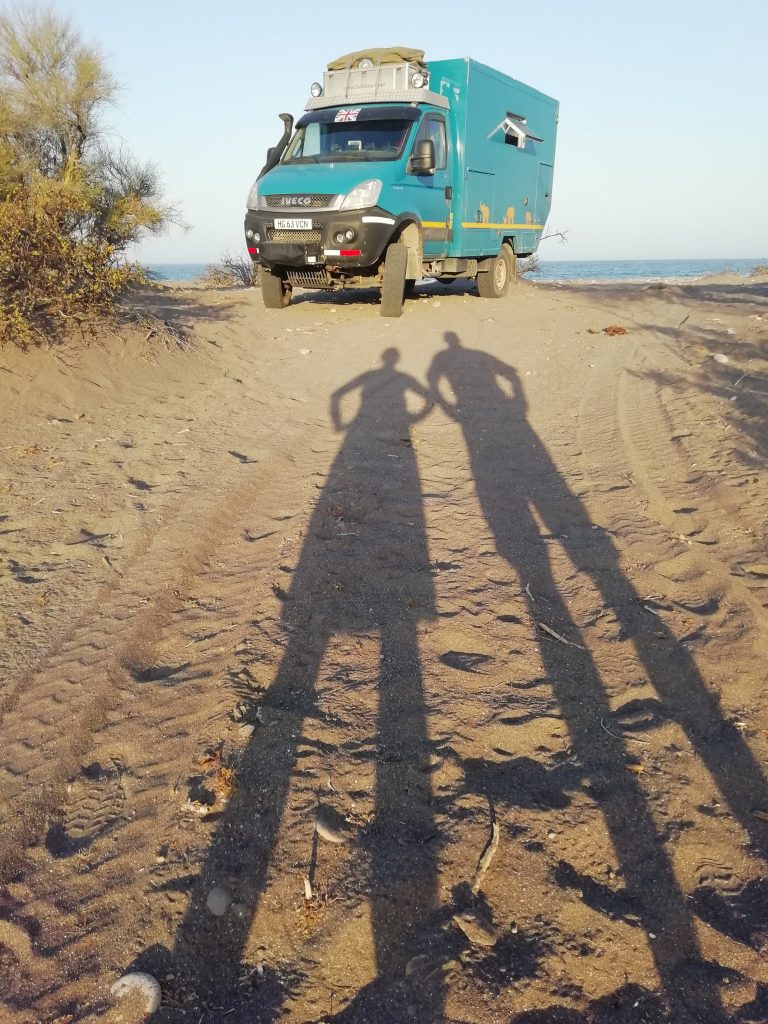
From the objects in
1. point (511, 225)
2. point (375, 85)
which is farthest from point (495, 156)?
point (375, 85)

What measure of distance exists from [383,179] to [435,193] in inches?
64.6

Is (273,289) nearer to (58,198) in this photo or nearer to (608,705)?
(58,198)

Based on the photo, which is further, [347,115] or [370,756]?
[347,115]

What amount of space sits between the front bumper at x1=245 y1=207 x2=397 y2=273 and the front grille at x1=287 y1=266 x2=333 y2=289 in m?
0.29

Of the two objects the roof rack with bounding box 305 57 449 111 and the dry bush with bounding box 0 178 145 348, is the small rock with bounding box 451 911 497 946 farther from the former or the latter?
the roof rack with bounding box 305 57 449 111

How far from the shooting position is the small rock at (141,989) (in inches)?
70.9

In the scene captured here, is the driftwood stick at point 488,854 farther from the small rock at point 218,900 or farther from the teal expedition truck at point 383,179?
the teal expedition truck at point 383,179

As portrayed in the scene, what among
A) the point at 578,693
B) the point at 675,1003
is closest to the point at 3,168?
the point at 578,693

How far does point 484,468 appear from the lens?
5.65 metres

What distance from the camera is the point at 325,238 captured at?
9.95 metres

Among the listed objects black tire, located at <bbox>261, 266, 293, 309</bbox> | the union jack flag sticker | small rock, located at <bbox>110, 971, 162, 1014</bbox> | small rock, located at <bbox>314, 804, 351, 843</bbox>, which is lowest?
small rock, located at <bbox>110, 971, 162, 1014</bbox>

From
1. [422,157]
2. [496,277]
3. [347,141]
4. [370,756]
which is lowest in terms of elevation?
[370,756]

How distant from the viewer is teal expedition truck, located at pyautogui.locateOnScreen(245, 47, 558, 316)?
9969mm

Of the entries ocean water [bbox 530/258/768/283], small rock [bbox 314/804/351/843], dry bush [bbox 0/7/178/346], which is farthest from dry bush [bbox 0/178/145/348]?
ocean water [bbox 530/258/768/283]
